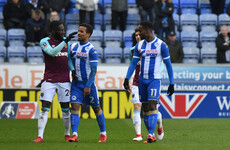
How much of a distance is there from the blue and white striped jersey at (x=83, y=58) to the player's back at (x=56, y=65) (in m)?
0.25

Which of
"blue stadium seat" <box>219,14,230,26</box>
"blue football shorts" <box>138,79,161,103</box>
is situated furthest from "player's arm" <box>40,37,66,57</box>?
"blue stadium seat" <box>219,14,230,26</box>

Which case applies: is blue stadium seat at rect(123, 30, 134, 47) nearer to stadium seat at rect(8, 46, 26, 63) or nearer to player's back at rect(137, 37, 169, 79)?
stadium seat at rect(8, 46, 26, 63)

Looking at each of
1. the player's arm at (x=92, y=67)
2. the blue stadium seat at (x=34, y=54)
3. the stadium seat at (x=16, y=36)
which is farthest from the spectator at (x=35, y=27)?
the player's arm at (x=92, y=67)

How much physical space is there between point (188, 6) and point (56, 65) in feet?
45.1

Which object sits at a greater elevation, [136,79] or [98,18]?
[98,18]

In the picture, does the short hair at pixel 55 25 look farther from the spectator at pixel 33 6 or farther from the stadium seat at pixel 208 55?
the stadium seat at pixel 208 55

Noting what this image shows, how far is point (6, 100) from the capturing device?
17.5 m

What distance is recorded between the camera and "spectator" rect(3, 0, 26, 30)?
830 inches

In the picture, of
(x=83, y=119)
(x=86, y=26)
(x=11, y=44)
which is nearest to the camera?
(x=86, y=26)

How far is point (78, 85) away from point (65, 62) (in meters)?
0.53

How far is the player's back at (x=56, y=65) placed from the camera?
10.4 meters

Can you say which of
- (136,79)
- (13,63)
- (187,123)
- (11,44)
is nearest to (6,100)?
(13,63)

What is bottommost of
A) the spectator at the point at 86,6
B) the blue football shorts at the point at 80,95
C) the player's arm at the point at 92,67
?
the blue football shorts at the point at 80,95

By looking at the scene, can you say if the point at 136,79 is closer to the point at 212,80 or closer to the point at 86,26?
the point at 86,26
